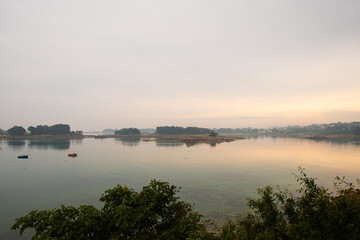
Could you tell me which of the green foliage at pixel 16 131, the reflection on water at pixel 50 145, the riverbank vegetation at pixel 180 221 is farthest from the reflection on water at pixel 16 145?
the riverbank vegetation at pixel 180 221

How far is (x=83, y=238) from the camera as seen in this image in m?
11.4

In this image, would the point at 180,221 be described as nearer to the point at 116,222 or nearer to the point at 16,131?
the point at 116,222

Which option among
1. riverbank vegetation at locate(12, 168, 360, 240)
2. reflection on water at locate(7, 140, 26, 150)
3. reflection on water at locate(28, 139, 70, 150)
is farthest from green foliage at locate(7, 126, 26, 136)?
riverbank vegetation at locate(12, 168, 360, 240)

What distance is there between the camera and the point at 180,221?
40.6 ft

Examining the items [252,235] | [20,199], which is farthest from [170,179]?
[252,235]

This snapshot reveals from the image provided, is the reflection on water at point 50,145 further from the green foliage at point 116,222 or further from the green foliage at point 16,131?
the green foliage at point 116,222

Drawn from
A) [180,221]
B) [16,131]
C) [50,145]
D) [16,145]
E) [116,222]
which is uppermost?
[16,131]

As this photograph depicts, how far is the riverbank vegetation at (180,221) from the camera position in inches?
372

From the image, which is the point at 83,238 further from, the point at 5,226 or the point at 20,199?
the point at 20,199

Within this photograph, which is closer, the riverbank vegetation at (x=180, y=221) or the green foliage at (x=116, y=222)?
the riverbank vegetation at (x=180, y=221)

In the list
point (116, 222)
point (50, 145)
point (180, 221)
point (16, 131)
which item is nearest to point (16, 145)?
point (50, 145)

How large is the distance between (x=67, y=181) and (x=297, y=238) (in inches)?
1624

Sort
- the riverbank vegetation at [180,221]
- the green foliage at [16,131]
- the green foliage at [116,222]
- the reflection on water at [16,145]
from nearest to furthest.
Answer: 1. the riverbank vegetation at [180,221]
2. the green foliage at [116,222]
3. the reflection on water at [16,145]
4. the green foliage at [16,131]

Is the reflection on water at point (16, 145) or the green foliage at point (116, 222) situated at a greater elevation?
the green foliage at point (116, 222)
